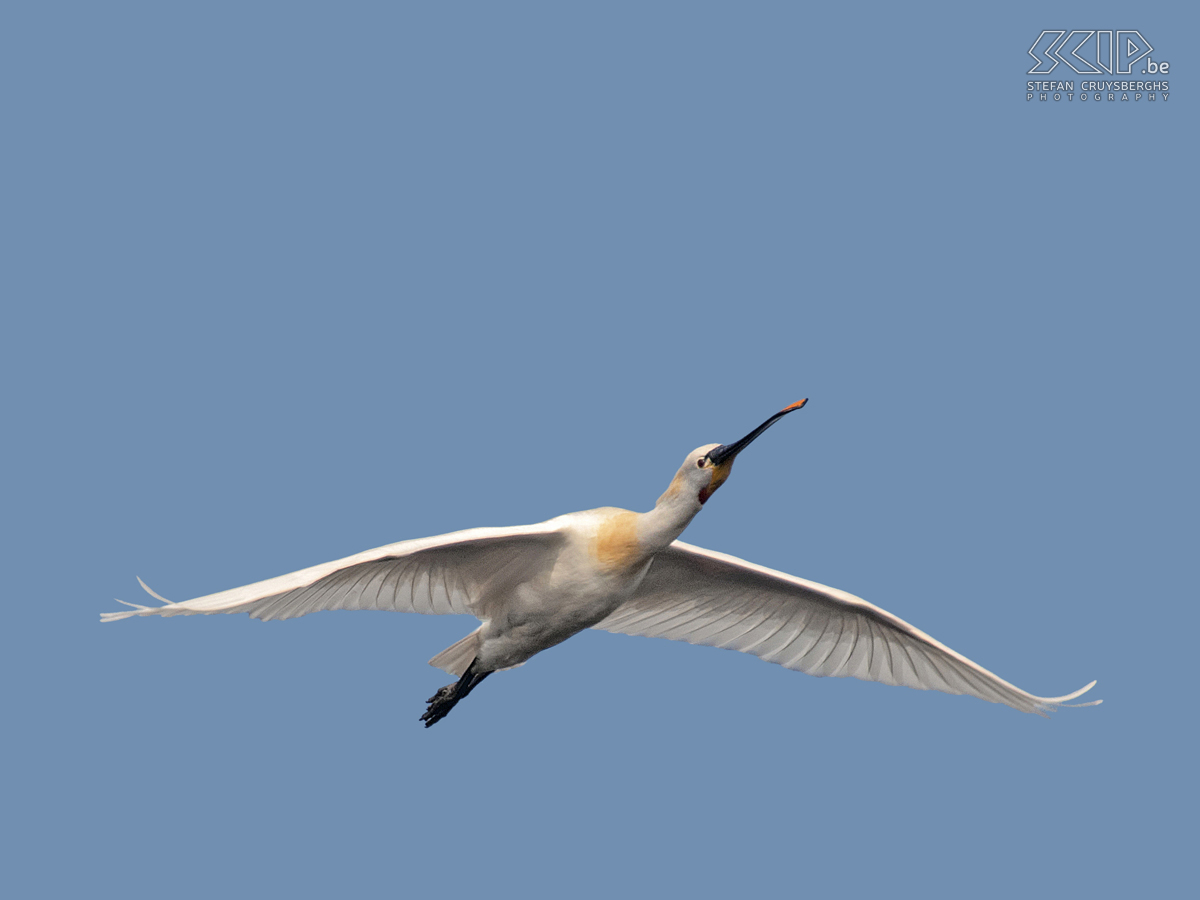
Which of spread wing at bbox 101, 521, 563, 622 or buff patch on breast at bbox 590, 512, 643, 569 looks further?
buff patch on breast at bbox 590, 512, 643, 569

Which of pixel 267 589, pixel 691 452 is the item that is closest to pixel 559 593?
pixel 691 452

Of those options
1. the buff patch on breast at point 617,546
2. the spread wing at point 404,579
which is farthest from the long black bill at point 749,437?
the spread wing at point 404,579

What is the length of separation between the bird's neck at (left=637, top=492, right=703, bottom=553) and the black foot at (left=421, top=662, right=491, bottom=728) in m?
1.94

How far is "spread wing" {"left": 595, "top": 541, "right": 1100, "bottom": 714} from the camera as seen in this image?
1237cm

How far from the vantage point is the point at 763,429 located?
36.2 ft

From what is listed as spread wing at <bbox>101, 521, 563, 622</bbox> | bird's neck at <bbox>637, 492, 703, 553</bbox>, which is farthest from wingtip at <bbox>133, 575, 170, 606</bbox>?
bird's neck at <bbox>637, 492, 703, 553</bbox>

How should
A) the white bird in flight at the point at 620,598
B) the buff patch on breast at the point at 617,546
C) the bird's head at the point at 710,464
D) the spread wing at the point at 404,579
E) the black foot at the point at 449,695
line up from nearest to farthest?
the spread wing at the point at 404,579 < the white bird in flight at the point at 620,598 < the bird's head at the point at 710,464 < the buff patch on breast at the point at 617,546 < the black foot at the point at 449,695

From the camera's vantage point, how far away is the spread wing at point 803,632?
12.4 metres

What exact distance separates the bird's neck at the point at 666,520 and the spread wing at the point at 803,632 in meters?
1.13

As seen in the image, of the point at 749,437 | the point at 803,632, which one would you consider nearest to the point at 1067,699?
the point at 803,632

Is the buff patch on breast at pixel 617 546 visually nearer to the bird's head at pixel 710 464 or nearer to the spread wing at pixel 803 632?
the bird's head at pixel 710 464

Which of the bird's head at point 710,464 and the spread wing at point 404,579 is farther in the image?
the bird's head at point 710,464

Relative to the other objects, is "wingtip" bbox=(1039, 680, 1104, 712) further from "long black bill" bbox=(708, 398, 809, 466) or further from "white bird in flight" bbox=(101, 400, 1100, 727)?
"long black bill" bbox=(708, 398, 809, 466)

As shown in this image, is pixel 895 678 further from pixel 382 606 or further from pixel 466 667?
pixel 382 606
